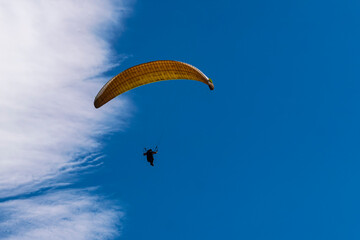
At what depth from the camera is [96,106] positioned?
34.6 meters

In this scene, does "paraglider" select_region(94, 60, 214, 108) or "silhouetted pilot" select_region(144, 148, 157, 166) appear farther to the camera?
"silhouetted pilot" select_region(144, 148, 157, 166)

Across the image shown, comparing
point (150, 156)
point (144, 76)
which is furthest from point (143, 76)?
point (150, 156)

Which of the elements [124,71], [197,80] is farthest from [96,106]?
[197,80]

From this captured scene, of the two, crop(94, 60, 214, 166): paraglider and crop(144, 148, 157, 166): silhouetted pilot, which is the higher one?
crop(94, 60, 214, 166): paraglider

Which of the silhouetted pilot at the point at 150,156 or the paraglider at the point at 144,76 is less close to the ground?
the paraglider at the point at 144,76

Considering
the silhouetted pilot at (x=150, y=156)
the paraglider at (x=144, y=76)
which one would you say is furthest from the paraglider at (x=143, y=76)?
the silhouetted pilot at (x=150, y=156)

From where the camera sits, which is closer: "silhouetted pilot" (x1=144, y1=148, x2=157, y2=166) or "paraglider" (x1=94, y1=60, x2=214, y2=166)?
"paraglider" (x1=94, y1=60, x2=214, y2=166)

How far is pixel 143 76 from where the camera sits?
34.1 metres

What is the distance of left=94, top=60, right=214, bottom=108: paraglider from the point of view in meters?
32.4

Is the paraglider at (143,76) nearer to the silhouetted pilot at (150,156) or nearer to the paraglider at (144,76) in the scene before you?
the paraglider at (144,76)

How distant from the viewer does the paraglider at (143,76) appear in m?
32.4

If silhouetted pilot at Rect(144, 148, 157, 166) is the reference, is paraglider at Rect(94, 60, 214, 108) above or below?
above

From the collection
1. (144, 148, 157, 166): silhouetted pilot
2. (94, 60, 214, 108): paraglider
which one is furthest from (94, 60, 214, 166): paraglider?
(144, 148, 157, 166): silhouetted pilot

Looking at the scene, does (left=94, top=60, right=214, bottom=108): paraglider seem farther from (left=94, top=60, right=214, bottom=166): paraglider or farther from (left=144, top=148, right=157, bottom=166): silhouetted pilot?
(left=144, top=148, right=157, bottom=166): silhouetted pilot
